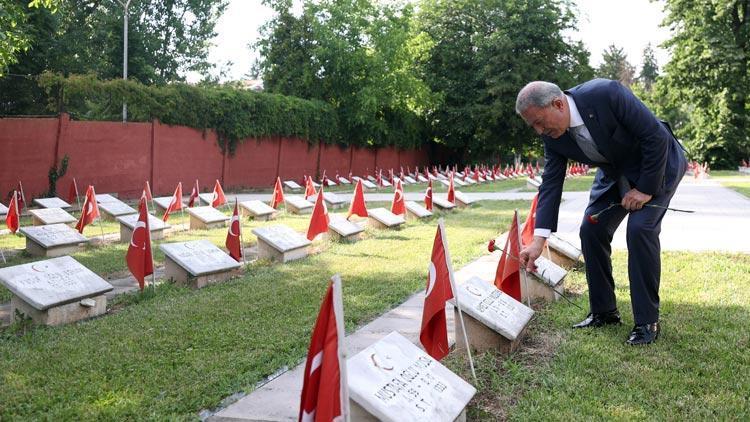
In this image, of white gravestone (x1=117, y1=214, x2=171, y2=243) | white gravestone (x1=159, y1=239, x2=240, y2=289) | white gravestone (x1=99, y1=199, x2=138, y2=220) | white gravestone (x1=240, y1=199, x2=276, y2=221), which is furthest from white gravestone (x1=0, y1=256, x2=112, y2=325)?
white gravestone (x1=240, y1=199, x2=276, y2=221)

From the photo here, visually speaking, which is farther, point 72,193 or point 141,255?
point 72,193

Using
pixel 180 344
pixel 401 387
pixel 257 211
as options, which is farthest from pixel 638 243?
pixel 257 211

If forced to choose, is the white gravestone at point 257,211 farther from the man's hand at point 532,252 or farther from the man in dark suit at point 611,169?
the man's hand at point 532,252

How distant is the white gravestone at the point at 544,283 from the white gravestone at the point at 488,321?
4.36 feet

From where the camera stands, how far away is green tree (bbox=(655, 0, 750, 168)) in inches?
1585

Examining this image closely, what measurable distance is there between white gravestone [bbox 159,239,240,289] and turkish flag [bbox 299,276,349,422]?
16.3 feet

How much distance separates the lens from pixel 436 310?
4062 mm

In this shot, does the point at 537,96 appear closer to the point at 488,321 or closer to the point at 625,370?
the point at 488,321

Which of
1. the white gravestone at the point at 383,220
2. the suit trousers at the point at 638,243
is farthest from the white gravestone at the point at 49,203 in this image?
the suit trousers at the point at 638,243

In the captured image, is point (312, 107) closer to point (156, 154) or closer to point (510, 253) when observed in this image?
point (156, 154)

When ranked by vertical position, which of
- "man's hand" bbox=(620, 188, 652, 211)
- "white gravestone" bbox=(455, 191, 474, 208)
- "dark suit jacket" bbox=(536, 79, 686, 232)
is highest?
"dark suit jacket" bbox=(536, 79, 686, 232)

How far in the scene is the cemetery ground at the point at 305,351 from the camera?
12.3 feet

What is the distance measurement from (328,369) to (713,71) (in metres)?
44.0

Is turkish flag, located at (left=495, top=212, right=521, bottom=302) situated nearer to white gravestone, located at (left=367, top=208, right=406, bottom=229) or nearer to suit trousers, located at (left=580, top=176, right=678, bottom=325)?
suit trousers, located at (left=580, top=176, right=678, bottom=325)
